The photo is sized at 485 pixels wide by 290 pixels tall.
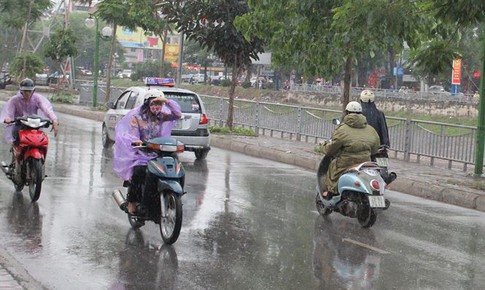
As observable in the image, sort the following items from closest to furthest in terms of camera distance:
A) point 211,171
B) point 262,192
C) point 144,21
Answer: point 262,192 < point 211,171 < point 144,21

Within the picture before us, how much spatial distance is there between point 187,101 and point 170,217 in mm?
10396

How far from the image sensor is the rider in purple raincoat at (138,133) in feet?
30.6

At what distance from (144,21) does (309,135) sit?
13974mm

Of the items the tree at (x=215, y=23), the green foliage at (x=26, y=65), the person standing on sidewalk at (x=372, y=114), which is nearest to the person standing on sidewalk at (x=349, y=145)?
the person standing on sidewalk at (x=372, y=114)

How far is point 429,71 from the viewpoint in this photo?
15375mm

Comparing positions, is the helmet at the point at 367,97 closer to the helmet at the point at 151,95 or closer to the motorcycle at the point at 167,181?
the helmet at the point at 151,95

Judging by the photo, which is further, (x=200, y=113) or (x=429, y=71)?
(x=200, y=113)

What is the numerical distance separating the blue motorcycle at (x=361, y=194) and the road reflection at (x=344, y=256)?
189 millimetres

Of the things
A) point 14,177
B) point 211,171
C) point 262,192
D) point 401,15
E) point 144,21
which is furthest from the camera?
point 144,21

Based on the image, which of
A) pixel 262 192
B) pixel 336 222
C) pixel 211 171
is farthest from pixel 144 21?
pixel 336 222

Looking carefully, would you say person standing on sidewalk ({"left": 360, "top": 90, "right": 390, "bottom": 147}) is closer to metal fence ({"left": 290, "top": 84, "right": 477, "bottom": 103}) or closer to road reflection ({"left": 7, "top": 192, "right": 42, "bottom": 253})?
road reflection ({"left": 7, "top": 192, "right": 42, "bottom": 253})

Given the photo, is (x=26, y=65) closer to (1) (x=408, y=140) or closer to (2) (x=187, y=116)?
(2) (x=187, y=116)

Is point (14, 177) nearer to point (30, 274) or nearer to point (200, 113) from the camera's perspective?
point (30, 274)

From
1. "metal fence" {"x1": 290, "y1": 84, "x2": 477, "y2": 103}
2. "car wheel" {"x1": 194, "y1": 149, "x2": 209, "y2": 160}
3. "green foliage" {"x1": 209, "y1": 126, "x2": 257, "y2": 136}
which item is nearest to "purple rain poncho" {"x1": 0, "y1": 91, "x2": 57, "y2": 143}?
"car wheel" {"x1": 194, "y1": 149, "x2": 209, "y2": 160}
